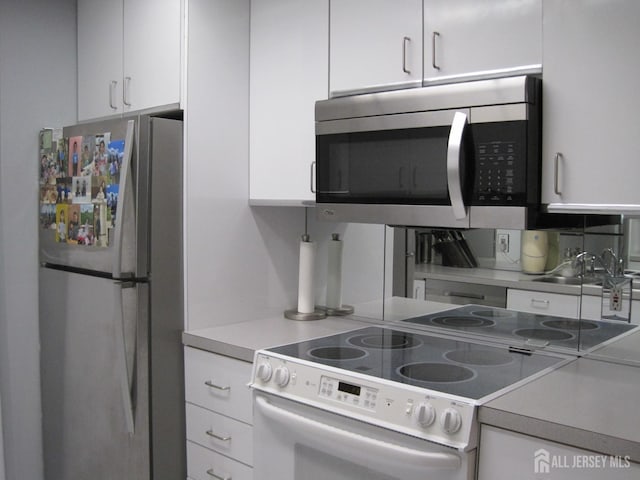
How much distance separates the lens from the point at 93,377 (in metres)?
2.52

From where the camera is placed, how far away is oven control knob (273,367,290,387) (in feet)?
6.26

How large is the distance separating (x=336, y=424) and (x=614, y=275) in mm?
979

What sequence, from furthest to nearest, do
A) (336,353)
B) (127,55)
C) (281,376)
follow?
(127,55) → (336,353) → (281,376)

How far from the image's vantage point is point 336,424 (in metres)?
1.77

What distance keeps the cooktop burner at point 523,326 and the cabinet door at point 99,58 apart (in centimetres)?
161

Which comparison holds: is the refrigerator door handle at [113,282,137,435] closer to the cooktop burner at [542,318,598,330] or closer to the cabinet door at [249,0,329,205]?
the cabinet door at [249,0,329,205]

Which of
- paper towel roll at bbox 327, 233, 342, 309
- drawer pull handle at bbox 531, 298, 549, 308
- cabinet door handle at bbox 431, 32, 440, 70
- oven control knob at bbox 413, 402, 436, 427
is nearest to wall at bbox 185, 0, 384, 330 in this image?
paper towel roll at bbox 327, 233, 342, 309

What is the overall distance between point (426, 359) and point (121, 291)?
1.12 m

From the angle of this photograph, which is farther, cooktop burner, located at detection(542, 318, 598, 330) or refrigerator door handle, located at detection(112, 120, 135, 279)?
refrigerator door handle, located at detection(112, 120, 135, 279)

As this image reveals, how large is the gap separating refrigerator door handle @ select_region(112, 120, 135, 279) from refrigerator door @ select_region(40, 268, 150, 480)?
0.28 ft

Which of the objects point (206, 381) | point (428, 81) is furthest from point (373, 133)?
point (206, 381)

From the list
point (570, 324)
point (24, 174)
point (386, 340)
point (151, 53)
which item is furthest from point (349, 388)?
point (24, 174)

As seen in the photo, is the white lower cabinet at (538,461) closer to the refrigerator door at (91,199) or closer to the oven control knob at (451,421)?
the oven control knob at (451,421)
